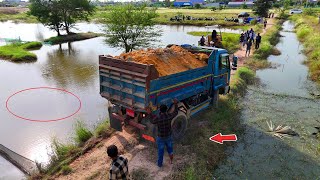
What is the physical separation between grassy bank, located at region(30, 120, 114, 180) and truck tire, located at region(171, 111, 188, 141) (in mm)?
2190

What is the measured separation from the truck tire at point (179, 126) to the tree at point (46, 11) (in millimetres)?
34192

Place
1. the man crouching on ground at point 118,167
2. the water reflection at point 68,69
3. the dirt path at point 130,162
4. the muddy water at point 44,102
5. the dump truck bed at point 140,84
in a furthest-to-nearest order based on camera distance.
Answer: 1. the water reflection at point 68,69
2. the muddy water at point 44,102
3. the dump truck bed at point 140,84
4. the dirt path at point 130,162
5. the man crouching on ground at point 118,167

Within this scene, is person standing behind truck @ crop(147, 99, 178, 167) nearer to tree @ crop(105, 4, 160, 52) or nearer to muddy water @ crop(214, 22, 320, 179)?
muddy water @ crop(214, 22, 320, 179)

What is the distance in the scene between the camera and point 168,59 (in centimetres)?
874

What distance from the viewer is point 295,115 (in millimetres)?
10734

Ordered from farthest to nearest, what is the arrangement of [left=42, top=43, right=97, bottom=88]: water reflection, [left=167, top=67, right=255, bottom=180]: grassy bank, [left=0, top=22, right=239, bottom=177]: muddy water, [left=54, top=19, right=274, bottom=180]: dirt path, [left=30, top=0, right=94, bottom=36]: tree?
1. [left=30, top=0, right=94, bottom=36]: tree
2. [left=42, top=43, right=97, bottom=88]: water reflection
3. [left=0, top=22, right=239, bottom=177]: muddy water
4. [left=167, top=67, right=255, bottom=180]: grassy bank
5. [left=54, top=19, right=274, bottom=180]: dirt path

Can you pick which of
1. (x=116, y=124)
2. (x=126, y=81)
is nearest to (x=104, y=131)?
(x=116, y=124)

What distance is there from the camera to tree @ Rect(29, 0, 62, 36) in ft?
119

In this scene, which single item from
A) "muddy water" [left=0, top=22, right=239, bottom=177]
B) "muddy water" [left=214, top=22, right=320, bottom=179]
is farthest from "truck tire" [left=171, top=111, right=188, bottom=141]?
"muddy water" [left=0, top=22, right=239, bottom=177]

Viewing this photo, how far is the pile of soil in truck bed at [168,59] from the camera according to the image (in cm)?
809

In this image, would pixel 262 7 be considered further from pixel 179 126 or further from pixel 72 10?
pixel 179 126

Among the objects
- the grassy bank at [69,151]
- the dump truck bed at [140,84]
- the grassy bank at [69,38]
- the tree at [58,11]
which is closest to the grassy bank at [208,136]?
the dump truck bed at [140,84]

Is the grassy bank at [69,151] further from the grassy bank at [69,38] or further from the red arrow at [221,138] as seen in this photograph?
the grassy bank at [69,38]

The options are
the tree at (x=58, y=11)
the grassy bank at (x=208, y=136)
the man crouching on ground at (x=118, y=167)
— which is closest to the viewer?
the man crouching on ground at (x=118, y=167)
